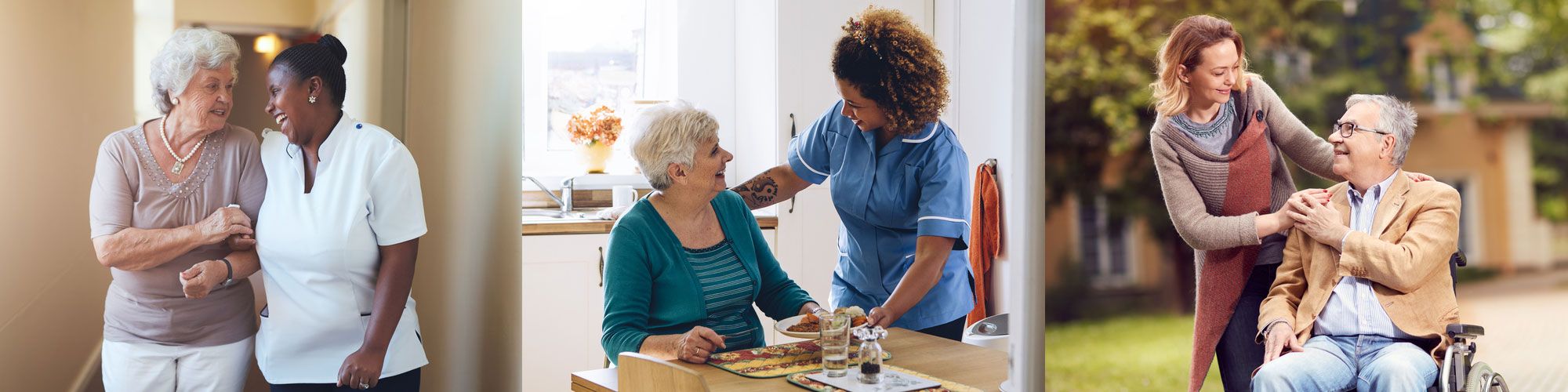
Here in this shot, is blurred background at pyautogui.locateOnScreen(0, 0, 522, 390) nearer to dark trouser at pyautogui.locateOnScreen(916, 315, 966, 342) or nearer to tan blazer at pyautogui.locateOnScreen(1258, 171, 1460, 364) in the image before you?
tan blazer at pyautogui.locateOnScreen(1258, 171, 1460, 364)

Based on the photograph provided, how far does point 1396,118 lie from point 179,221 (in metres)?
1.23

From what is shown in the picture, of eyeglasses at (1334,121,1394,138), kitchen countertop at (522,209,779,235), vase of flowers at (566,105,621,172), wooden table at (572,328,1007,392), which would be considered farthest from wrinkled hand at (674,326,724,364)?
vase of flowers at (566,105,621,172)

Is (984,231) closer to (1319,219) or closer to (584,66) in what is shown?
(584,66)

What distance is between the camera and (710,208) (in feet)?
6.66

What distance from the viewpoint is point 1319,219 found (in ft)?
3.15

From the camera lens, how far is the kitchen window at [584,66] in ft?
13.1

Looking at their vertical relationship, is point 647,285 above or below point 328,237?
below

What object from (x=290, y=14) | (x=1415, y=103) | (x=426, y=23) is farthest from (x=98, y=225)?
(x=1415, y=103)

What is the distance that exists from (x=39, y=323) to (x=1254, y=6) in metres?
1.31

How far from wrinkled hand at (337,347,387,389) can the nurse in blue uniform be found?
1.01 m

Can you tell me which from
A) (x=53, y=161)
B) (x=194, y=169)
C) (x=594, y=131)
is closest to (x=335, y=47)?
(x=194, y=169)

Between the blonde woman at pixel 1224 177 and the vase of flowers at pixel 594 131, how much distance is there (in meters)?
3.01

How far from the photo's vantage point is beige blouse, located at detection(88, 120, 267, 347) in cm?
117

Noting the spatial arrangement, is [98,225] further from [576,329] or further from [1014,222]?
[576,329]
